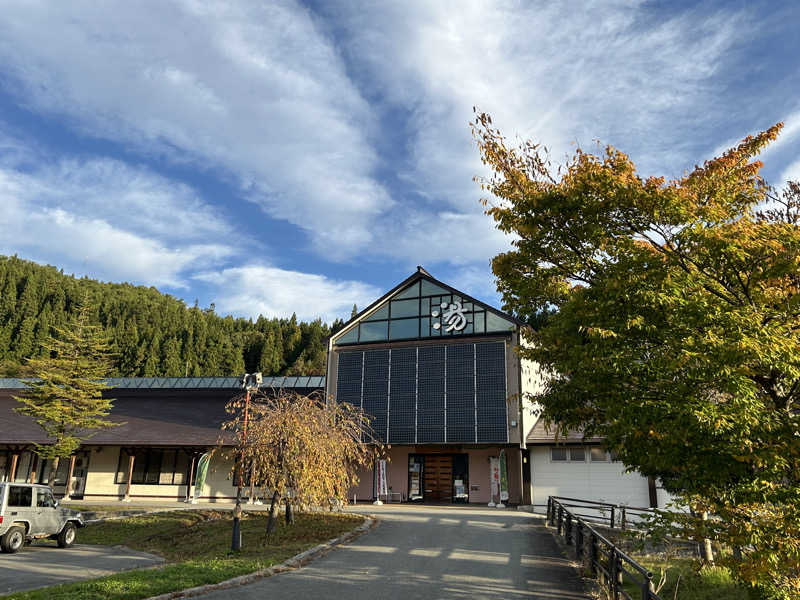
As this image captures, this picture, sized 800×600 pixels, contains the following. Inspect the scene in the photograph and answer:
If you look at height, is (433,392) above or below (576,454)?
above

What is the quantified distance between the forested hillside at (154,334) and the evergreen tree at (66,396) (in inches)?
1975

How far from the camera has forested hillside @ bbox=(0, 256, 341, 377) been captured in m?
84.9

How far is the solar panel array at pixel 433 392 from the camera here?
2916 centimetres

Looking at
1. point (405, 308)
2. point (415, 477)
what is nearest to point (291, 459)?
point (415, 477)

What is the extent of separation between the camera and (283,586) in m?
10.1

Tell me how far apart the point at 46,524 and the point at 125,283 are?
463 ft

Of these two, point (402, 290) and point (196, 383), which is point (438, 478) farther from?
point (196, 383)

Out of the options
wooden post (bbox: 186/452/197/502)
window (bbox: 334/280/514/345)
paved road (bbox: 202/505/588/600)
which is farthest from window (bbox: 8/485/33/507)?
window (bbox: 334/280/514/345)

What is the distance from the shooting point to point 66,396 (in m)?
28.7

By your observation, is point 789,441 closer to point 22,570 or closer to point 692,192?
point 692,192

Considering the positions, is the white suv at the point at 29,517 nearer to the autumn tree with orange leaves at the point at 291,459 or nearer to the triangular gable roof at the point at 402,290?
the autumn tree with orange leaves at the point at 291,459

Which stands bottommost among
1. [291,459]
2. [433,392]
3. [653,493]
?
[653,493]

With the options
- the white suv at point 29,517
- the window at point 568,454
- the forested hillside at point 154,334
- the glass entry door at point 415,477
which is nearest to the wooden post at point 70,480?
the white suv at point 29,517

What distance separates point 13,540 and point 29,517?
0.69m
